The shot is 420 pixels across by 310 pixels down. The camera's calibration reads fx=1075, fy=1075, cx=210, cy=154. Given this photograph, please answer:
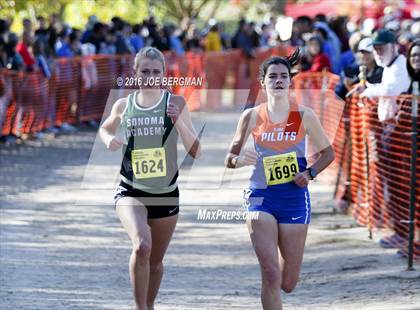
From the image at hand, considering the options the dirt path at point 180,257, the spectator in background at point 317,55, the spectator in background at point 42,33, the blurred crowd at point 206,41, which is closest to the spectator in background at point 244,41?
the blurred crowd at point 206,41

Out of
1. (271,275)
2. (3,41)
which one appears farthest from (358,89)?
(3,41)

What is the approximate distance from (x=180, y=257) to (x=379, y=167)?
231 centimetres

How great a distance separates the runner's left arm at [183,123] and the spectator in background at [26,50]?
12225mm

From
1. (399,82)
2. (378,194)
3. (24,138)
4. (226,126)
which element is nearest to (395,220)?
(378,194)

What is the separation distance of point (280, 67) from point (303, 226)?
102cm

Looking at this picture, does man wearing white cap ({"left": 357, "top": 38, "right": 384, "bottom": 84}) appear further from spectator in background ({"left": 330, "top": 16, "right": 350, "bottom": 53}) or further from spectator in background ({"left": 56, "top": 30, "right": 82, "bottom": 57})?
spectator in background ({"left": 56, "top": 30, "right": 82, "bottom": 57})

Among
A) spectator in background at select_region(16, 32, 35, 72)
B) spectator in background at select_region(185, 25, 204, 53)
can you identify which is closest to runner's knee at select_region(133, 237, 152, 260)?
spectator in background at select_region(16, 32, 35, 72)

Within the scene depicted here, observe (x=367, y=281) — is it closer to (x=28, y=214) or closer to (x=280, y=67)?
(x=280, y=67)

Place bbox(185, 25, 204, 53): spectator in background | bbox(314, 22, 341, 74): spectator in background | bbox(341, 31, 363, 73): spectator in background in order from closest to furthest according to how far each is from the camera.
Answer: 1. bbox(341, 31, 363, 73): spectator in background
2. bbox(314, 22, 341, 74): spectator in background
3. bbox(185, 25, 204, 53): spectator in background

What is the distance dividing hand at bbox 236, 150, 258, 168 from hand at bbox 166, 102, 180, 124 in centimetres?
50

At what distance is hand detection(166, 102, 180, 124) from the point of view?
696 cm

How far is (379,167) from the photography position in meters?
10.9

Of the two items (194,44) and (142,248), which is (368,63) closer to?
(142,248)

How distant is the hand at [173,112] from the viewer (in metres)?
6.96
